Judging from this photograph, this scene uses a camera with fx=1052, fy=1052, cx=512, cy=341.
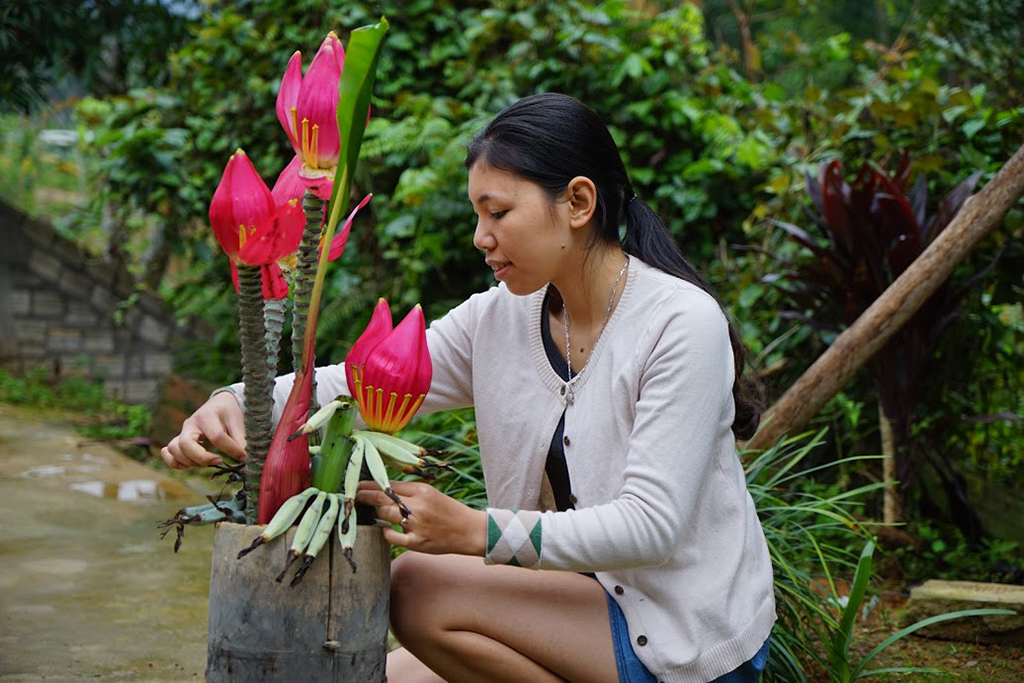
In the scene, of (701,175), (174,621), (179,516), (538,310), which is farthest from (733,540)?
(701,175)

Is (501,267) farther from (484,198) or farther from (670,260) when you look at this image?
(670,260)

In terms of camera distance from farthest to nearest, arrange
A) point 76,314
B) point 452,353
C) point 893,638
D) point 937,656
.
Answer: point 76,314
point 937,656
point 893,638
point 452,353

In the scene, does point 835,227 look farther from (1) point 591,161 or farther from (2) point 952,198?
(1) point 591,161

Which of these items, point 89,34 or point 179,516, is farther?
point 89,34

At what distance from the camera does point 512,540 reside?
149 centimetres

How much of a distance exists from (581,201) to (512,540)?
1.86 feet

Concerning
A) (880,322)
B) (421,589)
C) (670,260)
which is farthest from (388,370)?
(880,322)

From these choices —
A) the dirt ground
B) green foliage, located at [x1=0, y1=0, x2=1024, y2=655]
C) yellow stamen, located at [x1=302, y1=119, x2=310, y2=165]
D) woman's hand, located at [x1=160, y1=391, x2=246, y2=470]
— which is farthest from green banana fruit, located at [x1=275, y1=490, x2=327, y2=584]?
the dirt ground

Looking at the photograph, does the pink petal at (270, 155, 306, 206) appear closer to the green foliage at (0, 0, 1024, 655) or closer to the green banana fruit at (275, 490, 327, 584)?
the green banana fruit at (275, 490, 327, 584)

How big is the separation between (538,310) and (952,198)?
1.77 meters

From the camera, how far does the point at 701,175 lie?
4410mm

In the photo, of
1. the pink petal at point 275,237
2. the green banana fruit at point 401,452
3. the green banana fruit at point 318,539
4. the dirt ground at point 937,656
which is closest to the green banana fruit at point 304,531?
the green banana fruit at point 318,539

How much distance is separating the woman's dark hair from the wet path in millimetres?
1409

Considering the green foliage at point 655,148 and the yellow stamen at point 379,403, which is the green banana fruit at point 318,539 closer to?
the yellow stamen at point 379,403
